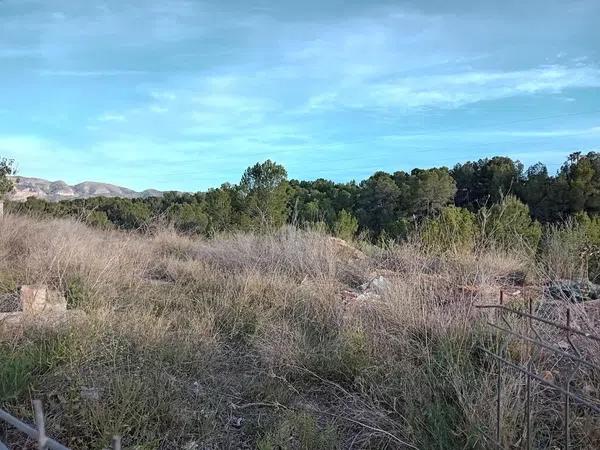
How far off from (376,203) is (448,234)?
1558 cm

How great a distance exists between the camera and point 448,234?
5770 millimetres

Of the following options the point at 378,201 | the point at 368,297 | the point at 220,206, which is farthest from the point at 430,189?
the point at 368,297

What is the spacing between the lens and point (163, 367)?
2.87m

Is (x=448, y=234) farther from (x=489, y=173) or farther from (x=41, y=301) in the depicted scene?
(x=489, y=173)

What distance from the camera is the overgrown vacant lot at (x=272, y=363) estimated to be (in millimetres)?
2324

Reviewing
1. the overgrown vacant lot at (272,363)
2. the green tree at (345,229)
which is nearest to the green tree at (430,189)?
the green tree at (345,229)

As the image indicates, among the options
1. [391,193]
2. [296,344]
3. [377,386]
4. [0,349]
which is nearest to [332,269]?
[296,344]

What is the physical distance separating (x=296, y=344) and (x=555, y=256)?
2.99 m

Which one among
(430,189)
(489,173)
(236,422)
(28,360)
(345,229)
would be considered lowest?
(236,422)

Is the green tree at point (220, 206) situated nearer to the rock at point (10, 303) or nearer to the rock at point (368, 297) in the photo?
the rock at point (10, 303)

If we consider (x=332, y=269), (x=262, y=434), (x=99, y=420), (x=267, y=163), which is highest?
(x=267, y=163)

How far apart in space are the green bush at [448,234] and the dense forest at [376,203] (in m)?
0.07

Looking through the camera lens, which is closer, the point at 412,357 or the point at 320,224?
the point at 412,357

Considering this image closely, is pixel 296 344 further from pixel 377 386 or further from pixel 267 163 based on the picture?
pixel 267 163
